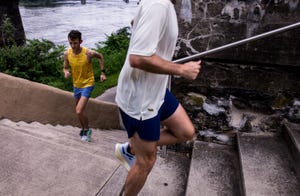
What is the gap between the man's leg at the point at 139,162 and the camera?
6.77ft

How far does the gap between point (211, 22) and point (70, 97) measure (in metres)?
2.73

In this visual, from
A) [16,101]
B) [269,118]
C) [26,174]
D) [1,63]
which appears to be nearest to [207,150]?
[269,118]

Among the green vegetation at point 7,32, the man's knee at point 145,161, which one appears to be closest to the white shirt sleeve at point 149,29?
the man's knee at point 145,161

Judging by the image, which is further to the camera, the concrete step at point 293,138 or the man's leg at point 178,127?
the concrete step at point 293,138

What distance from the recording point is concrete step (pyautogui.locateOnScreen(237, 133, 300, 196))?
2369mm

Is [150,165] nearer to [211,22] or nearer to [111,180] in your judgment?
[111,180]

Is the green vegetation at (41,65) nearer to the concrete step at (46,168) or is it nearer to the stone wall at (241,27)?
the concrete step at (46,168)

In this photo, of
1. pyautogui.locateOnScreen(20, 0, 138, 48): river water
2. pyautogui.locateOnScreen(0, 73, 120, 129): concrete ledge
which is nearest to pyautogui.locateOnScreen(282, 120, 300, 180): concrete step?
pyautogui.locateOnScreen(0, 73, 120, 129): concrete ledge

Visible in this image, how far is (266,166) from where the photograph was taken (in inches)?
104

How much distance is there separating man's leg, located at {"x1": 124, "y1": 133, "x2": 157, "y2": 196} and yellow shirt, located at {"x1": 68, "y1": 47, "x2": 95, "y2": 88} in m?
2.84

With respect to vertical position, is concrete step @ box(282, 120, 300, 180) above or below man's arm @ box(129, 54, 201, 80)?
below

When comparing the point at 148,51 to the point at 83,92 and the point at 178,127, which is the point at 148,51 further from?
the point at 83,92

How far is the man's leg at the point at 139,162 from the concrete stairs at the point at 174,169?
1.49ft

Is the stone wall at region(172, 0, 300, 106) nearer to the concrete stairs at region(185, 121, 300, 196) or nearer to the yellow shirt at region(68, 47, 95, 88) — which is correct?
the concrete stairs at region(185, 121, 300, 196)
